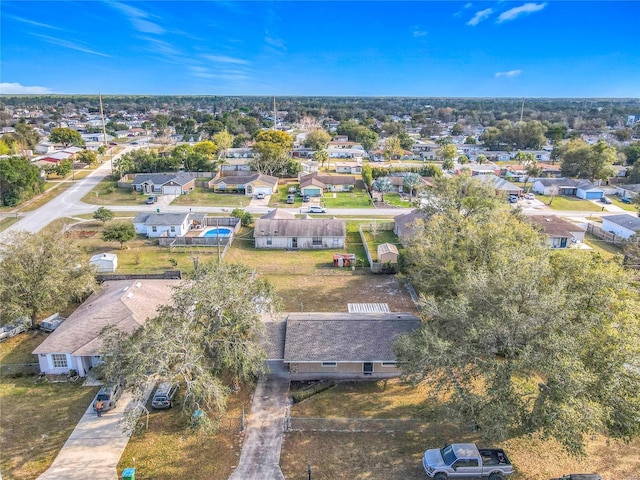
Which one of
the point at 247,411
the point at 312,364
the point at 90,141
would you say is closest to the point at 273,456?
the point at 247,411

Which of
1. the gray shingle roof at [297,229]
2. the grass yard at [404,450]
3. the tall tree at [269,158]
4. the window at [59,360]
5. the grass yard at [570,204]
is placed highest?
the tall tree at [269,158]

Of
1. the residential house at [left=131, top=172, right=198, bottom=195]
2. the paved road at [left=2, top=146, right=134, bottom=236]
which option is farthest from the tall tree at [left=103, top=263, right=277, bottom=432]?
the residential house at [left=131, top=172, right=198, bottom=195]

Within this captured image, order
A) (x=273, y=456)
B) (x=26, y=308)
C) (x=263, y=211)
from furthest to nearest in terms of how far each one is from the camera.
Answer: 1. (x=263, y=211)
2. (x=26, y=308)
3. (x=273, y=456)

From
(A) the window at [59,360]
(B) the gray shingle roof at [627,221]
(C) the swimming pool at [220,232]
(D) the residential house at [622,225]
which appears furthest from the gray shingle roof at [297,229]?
(B) the gray shingle roof at [627,221]

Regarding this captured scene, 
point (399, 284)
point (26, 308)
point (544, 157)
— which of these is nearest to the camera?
point (26, 308)

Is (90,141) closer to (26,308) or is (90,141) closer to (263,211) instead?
(263,211)

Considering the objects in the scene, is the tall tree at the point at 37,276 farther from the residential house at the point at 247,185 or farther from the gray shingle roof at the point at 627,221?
the gray shingle roof at the point at 627,221
